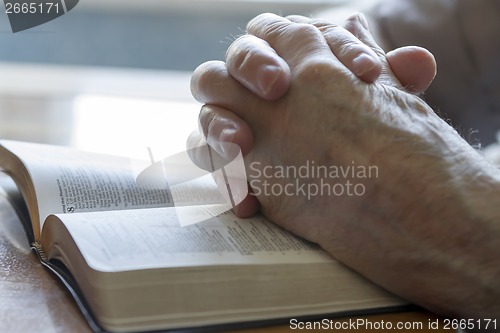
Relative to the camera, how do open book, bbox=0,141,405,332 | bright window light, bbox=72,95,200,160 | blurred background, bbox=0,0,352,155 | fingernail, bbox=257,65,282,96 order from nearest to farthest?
open book, bbox=0,141,405,332, fingernail, bbox=257,65,282,96, bright window light, bbox=72,95,200,160, blurred background, bbox=0,0,352,155

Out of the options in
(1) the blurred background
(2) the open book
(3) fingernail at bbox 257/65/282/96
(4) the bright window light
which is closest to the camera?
(2) the open book

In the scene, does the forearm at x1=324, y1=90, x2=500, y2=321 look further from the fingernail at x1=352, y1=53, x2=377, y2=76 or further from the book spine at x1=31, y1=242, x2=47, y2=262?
the book spine at x1=31, y1=242, x2=47, y2=262

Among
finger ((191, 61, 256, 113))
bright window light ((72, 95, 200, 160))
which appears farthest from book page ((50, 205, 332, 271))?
bright window light ((72, 95, 200, 160))

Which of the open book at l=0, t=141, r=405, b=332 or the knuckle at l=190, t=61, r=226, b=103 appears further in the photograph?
the knuckle at l=190, t=61, r=226, b=103

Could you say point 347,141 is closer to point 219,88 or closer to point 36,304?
point 219,88

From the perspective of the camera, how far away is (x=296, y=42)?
639mm

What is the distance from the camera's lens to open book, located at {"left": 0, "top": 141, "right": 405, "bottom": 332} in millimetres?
477

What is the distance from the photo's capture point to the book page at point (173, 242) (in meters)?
0.50

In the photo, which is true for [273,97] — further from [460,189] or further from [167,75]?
[167,75]

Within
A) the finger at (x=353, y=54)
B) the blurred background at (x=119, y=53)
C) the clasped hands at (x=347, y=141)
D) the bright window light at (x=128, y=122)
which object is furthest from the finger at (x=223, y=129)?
the blurred background at (x=119, y=53)

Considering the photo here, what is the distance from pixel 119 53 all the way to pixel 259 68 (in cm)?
142

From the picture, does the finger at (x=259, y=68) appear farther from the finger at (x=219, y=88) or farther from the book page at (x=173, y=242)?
the book page at (x=173, y=242)

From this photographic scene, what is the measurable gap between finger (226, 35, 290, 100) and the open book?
12cm

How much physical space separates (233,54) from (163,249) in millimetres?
223
